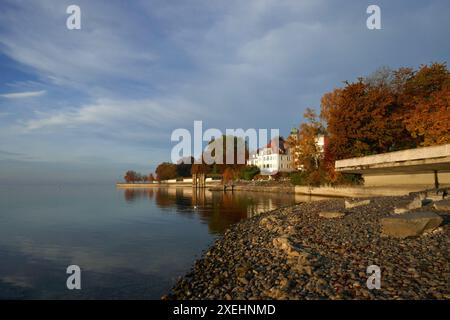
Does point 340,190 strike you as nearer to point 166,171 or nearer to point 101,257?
point 101,257

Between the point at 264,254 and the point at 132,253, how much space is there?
6786mm

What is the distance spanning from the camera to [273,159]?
109 metres

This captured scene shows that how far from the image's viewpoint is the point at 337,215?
14.1 m

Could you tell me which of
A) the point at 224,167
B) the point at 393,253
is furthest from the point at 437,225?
the point at 224,167

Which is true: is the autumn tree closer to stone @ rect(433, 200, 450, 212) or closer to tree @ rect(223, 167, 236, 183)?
stone @ rect(433, 200, 450, 212)

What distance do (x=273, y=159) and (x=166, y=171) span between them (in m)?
59.7

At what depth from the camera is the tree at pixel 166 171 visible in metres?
143

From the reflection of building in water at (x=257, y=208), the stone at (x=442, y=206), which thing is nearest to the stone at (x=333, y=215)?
the stone at (x=442, y=206)

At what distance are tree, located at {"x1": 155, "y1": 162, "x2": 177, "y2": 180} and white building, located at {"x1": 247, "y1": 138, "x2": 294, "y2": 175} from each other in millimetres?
41978

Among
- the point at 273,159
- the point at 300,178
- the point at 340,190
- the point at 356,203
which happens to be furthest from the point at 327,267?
the point at 273,159

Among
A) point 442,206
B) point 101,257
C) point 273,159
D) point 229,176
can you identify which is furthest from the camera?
point 273,159
